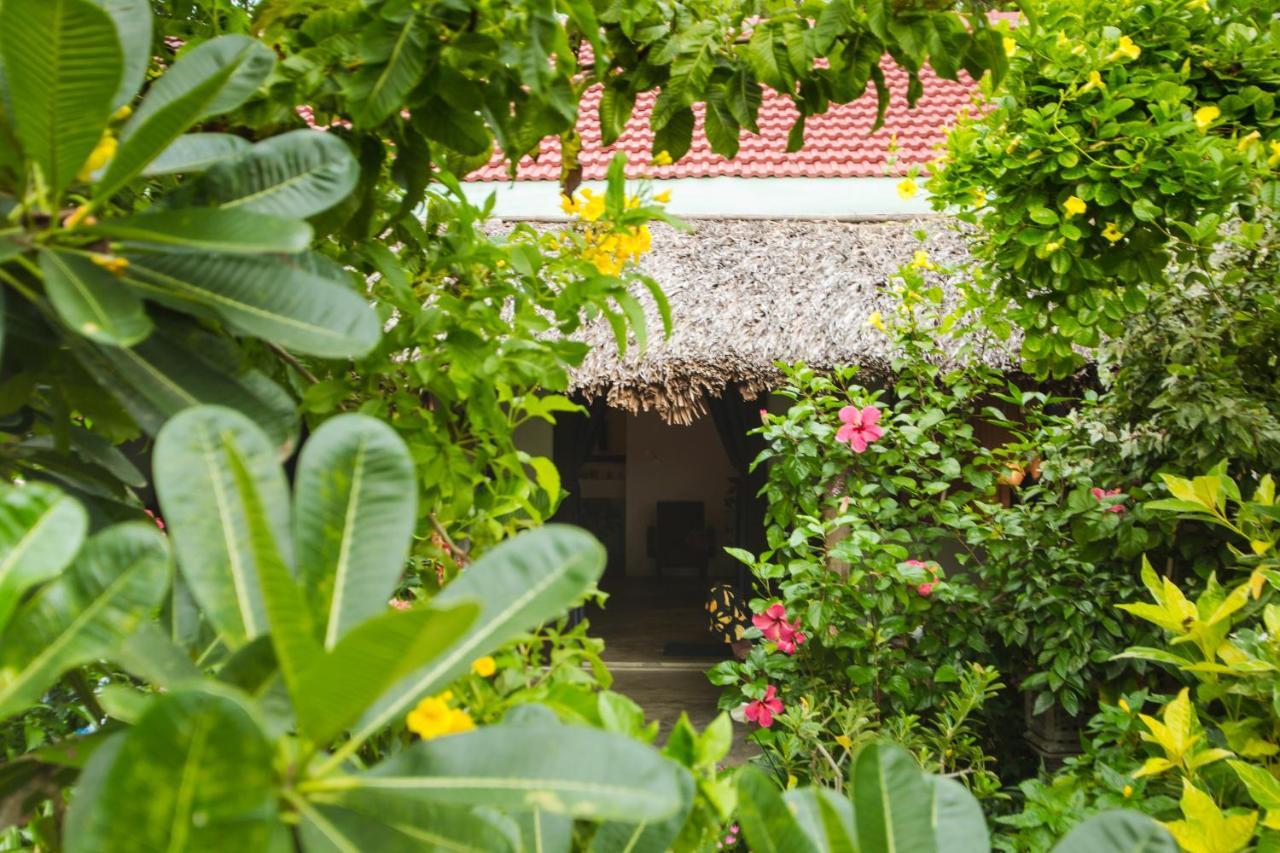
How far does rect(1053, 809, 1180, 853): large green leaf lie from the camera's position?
0.47 metres

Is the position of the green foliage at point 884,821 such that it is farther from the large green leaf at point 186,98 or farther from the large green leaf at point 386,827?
the large green leaf at point 186,98

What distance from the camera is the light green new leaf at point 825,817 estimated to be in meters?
0.46

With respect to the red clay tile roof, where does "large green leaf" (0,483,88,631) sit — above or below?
below

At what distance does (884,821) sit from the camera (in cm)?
47

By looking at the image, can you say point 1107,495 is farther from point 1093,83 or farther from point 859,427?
point 1093,83

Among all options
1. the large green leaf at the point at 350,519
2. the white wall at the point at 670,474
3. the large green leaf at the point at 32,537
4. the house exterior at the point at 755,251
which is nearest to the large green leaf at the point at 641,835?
the large green leaf at the point at 350,519

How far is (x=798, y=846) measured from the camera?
48 cm

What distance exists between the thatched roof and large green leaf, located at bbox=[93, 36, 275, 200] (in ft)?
15.1

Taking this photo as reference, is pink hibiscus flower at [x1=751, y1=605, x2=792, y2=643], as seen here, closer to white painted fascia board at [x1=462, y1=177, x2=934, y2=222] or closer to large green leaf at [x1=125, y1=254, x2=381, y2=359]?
large green leaf at [x1=125, y1=254, x2=381, y2=359]

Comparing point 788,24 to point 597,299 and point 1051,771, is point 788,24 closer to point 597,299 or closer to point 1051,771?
point 597,299

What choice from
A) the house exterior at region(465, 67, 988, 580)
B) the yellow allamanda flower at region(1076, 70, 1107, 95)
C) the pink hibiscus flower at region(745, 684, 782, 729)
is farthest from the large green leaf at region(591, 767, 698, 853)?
the house exterior at region(465, 67, 988, 580)

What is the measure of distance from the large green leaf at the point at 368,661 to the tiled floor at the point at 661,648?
13.5 feet

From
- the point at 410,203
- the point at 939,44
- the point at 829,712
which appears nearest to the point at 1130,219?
the point at 939,44

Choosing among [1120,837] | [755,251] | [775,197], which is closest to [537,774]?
[1120,837]
